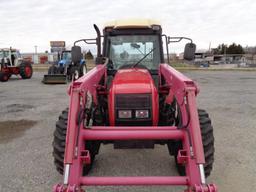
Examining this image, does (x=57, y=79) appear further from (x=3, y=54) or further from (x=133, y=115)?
(x=133, y=115)

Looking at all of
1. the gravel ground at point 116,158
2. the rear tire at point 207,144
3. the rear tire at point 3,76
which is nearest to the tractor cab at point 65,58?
the rear tire at point 3,76

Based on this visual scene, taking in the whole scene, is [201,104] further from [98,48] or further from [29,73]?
[29,73]

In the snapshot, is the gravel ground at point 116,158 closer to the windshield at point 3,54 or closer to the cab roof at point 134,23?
the cab roof at point 134,23

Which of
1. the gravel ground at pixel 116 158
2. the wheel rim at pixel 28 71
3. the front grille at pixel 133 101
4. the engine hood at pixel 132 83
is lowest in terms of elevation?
the gravel ground at pixel 116 158

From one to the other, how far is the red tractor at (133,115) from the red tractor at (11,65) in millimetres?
14796

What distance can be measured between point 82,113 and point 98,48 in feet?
7.63

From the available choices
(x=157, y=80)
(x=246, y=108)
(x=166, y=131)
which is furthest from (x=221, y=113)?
(x=166, y=131)

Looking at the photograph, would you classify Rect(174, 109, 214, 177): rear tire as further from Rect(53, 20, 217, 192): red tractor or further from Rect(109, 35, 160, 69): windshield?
Rect(109, 35, 160, 69): windshield

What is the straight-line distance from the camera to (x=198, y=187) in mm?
2781

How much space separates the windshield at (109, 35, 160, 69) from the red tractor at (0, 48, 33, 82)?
47.8ft

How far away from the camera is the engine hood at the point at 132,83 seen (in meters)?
4.04

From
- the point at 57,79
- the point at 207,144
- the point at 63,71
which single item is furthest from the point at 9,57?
the point at 207,144

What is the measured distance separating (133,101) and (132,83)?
0.31 meters

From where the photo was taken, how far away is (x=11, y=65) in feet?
64.0
